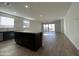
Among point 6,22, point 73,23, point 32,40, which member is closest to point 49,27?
point 32,40

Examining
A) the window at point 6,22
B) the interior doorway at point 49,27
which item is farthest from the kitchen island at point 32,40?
the window at point 6,22

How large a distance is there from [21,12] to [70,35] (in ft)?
7.46

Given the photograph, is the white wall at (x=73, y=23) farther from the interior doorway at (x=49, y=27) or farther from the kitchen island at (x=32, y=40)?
the kitchen island at (x=32, y=40)

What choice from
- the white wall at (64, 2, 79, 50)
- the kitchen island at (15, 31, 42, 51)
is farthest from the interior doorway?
the white wall at (64, 2, 79, 50)

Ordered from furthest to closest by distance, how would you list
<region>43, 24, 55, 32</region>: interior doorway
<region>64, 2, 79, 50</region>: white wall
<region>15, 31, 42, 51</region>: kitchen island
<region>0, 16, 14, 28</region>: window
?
<region>15, 31, 42, 51</region>: kitchen island, <region>64, 2, 79, 50</region>: white wall, <region>43, 24, 55, 32</region>: interior doorway, <region>0, 16, 14, 28</region>: window

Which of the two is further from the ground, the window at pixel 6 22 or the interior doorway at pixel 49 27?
the window at pixel 6 22

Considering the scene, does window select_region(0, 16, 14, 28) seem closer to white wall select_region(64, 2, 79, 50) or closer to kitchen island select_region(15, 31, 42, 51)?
kitchen island select_region(15, 31, 42, 51)

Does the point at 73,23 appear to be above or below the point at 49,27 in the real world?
above

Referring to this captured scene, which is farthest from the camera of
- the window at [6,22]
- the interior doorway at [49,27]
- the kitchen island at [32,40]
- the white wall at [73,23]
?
the kitchen island at [32,40]

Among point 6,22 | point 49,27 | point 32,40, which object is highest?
point 6,22

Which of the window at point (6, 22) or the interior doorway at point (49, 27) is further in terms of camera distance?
the interior doorway at point (49, 27)

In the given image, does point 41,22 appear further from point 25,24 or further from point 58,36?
point 58,36

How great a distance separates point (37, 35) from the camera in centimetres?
373

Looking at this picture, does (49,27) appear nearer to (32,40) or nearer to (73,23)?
(32,40)
